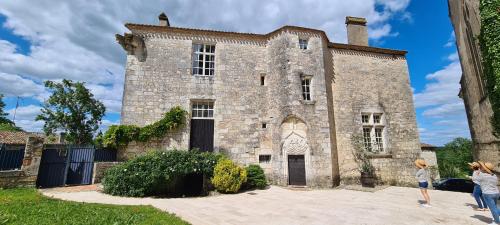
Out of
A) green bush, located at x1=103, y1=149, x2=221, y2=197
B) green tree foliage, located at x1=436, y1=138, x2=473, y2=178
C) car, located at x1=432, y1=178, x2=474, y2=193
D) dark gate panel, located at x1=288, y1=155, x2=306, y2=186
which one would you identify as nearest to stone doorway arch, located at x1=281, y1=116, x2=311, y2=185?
dark gate panel, located at x1=288, y1=155, x2=306, y2=186

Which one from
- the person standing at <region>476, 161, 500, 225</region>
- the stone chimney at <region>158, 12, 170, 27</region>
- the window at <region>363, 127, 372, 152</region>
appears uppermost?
the stone chimney at <region>158, 12, 170, 27</region>

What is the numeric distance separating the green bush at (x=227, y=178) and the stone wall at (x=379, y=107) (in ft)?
17.7

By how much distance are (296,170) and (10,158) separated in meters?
10.6

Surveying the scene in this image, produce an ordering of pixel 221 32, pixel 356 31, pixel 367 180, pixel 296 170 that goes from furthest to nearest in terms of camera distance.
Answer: pixel 356 31 → pixel 221 32 → pixel 367 180 → pixel 296 170

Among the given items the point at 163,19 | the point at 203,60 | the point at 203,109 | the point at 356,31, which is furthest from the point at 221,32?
the point at 356,31

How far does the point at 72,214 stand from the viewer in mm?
4445

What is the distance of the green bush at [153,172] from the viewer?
7.20 m

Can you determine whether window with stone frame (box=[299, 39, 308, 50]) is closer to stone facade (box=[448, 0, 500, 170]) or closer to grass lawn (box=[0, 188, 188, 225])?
stone facade (box=[448, 0, 500, 170])

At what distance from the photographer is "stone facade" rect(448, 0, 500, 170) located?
6.09m

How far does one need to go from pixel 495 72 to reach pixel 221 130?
29.5 feet

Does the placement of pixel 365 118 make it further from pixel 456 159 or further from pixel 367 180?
pixel 456 159

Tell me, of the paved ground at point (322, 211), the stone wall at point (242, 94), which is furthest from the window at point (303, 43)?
the paved ground at point (322, 211)

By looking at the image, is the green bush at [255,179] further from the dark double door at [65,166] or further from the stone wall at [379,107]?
the dark double door at [65,166]

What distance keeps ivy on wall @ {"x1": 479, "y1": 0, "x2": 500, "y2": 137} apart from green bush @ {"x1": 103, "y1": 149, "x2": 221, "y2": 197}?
826 centimetres
